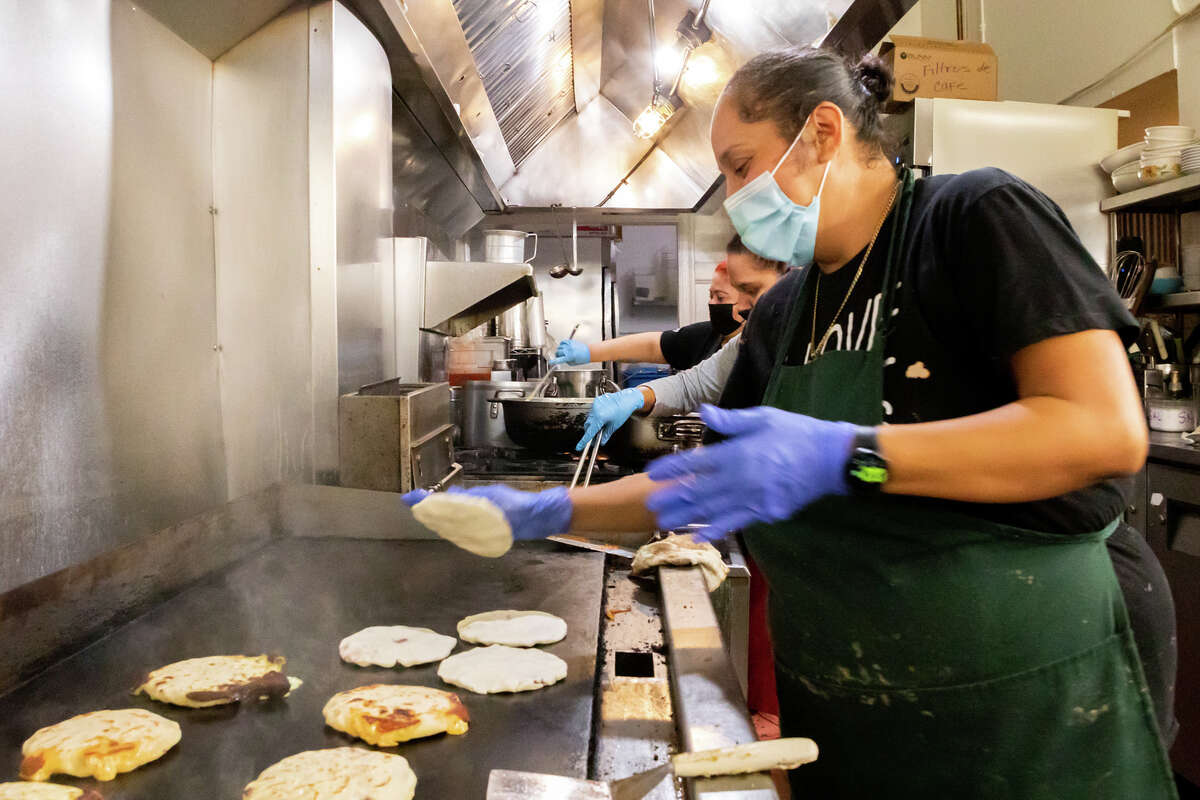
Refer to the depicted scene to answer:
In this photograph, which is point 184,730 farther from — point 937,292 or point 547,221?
point 547,221

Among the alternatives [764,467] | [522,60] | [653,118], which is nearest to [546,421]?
[522,60]

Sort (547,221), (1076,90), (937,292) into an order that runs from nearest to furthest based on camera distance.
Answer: (937,292), (1076,90), (547,221)

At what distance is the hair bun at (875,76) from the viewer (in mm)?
1330

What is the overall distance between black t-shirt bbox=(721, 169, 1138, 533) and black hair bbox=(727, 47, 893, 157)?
17 cm

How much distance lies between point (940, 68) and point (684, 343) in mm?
1746

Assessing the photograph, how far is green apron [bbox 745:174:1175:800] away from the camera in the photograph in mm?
1057

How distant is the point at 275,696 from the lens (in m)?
1.23

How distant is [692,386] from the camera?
2.86 metres

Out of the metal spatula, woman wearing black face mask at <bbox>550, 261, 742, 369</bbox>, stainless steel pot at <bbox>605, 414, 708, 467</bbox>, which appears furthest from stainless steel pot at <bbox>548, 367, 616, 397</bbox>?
the metal spatula

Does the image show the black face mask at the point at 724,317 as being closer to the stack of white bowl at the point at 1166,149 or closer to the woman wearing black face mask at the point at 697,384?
the woman wearing black face mask at the point at 697,384

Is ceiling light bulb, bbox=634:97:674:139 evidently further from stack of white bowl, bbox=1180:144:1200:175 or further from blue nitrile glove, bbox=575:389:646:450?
stack of white bowl, bbox=1180:144:1200:175

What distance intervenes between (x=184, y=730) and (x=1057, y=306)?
140 centimetres

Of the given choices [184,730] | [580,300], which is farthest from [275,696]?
[580,300]

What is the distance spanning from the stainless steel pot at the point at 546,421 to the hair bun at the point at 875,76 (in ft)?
5.41
